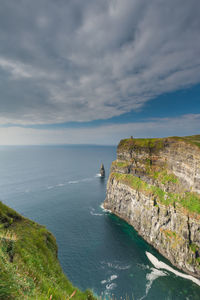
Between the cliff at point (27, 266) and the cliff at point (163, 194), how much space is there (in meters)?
43.7

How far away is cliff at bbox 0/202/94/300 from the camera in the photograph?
15.9 ft

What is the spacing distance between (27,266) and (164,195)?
5757 cm

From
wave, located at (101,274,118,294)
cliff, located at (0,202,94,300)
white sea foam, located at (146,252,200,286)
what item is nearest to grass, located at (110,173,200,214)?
white sea foam, located at (146,252,200,286)

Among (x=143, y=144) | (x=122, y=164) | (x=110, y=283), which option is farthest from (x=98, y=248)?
(x=143, y=144)

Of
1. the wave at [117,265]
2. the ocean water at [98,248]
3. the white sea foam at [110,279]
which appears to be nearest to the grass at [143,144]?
the ocean water at [98,248]

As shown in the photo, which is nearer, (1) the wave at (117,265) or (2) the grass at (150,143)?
(1) the wave at (117,265)

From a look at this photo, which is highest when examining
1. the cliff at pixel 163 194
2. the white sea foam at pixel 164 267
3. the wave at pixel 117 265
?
the cliff at pixel 163 194

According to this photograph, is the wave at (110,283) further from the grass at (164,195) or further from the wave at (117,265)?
the grass at (164,195)

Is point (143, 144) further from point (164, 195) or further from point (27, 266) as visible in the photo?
point (27, 266)

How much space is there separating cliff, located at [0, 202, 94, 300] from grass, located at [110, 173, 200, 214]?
149ft

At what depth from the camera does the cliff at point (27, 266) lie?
486 centimetres

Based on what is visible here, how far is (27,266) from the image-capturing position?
9.23m

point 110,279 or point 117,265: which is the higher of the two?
point 110,279

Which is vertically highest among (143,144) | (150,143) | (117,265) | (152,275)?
(150,143)
